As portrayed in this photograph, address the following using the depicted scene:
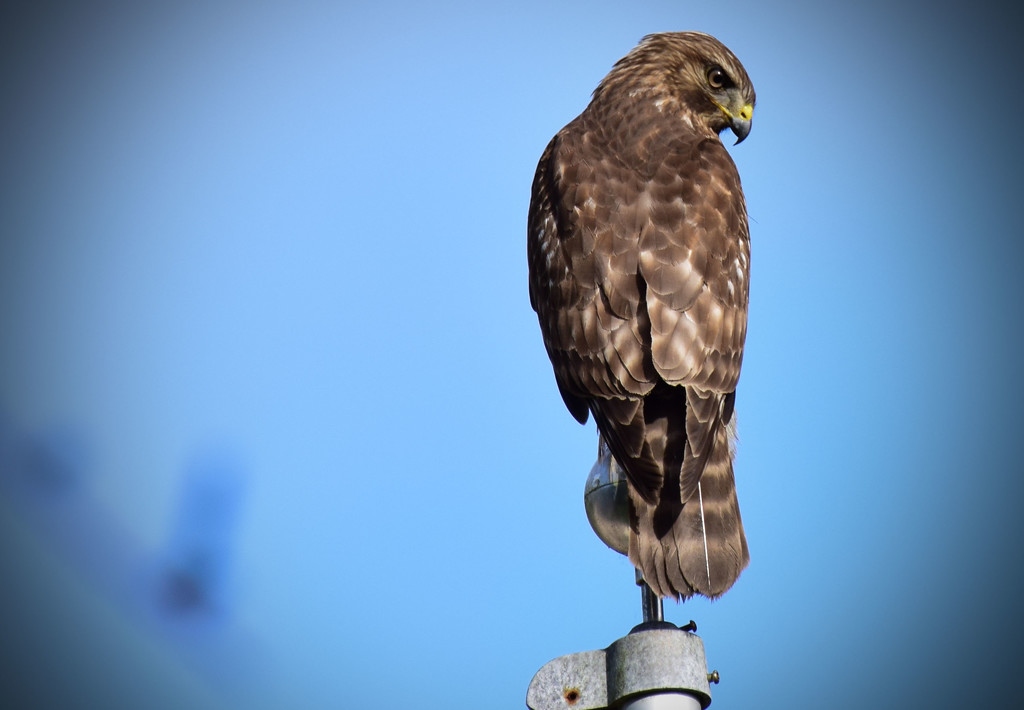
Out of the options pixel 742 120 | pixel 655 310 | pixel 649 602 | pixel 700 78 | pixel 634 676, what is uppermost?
pixel 700 78

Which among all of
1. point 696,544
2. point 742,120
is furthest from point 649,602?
point 742,120

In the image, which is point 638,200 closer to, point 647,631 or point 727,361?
point 727,361

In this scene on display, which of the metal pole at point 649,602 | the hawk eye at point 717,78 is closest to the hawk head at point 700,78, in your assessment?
the hawk eye at point 717,78

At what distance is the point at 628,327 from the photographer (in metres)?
3.79

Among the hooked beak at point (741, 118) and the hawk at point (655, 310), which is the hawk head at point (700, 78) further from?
the hawk at point (655, 310)

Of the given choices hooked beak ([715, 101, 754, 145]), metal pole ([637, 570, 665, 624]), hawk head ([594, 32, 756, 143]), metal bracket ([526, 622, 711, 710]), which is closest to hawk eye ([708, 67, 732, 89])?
hawk head ([594, 32, 756, 143])

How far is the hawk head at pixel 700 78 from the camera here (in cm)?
527

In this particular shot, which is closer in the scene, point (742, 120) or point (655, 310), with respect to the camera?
point (655, 310)

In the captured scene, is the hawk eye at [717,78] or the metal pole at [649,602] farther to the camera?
the hawk eye at [717,78]

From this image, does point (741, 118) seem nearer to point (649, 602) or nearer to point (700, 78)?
point (700, 78)

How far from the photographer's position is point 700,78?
5.42 meters

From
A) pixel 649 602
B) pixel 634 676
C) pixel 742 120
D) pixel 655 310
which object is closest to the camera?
pixel 634 676

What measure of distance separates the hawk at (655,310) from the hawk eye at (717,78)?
61 centimetres

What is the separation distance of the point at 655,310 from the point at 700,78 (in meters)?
2.13
